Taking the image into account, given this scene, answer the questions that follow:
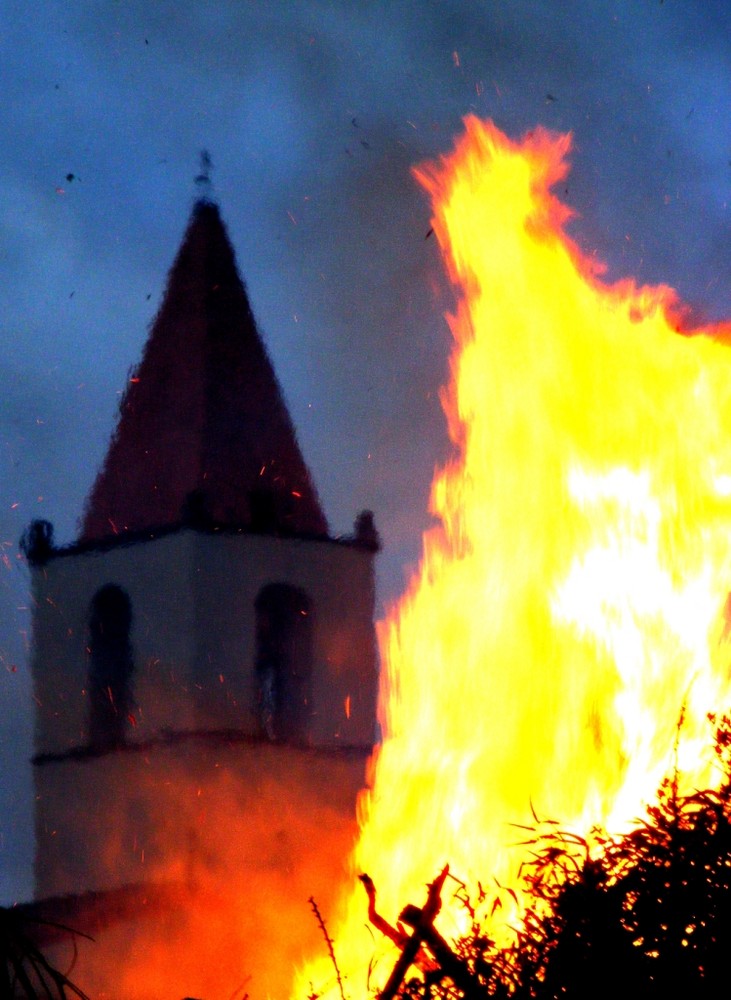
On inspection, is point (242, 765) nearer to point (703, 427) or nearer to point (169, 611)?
point (169, 611)

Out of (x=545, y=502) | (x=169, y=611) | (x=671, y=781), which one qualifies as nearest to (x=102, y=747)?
(x=169, y=611)

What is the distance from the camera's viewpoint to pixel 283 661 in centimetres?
2106

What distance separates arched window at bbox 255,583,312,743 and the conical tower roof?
2.71m

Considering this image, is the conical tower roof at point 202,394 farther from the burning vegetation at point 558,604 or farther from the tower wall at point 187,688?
the burning vegetation at point 558,604

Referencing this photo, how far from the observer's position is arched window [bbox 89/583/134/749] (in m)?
20.3

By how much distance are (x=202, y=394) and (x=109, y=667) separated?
4.63 metres

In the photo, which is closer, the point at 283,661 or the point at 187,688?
the point at 187,688

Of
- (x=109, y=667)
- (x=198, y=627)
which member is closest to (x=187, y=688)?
(x=198, y=627)

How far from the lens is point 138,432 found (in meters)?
18.7

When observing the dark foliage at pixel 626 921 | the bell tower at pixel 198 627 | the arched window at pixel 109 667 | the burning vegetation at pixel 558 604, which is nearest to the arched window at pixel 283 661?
the bell tower at pixel 198 627

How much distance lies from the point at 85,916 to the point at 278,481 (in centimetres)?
705

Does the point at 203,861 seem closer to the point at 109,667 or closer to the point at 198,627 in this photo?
the point at 109,667

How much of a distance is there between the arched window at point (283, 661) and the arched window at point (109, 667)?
6.56 feet

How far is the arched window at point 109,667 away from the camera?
20.3 metres
